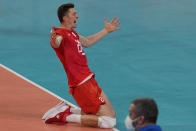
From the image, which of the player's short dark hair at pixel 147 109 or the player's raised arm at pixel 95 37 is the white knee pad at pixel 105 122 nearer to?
the player's raised arm at pixel 95 37

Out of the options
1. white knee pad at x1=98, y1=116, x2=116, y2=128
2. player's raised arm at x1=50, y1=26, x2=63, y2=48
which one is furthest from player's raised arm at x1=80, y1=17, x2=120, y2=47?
white knee pad at x1=98, y1=116, x2=116, y2=128

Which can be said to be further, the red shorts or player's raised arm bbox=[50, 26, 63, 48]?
the red shorts

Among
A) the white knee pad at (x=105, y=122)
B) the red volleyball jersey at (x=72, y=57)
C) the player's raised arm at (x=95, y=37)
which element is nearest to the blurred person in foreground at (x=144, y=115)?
the white knee pad at (x=105, y=122)

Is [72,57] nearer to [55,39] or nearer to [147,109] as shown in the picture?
[55,39]

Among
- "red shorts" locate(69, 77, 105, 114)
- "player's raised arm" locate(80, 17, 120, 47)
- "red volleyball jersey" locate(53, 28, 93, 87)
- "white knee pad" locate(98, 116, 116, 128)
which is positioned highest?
"player's raised arm" locate(80, 17, 120, 47)

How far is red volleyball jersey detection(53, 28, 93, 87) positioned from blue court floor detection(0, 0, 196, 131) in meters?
1.01

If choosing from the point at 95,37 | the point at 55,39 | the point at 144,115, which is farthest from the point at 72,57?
the point at 144,115

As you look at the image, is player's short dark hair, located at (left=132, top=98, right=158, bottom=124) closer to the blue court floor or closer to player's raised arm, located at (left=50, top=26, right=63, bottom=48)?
player's raised arm, located at (left=50, top=26, right=63, bottom=48)

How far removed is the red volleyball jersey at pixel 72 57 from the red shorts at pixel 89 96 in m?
0.10

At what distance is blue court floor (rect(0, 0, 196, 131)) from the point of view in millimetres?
9523

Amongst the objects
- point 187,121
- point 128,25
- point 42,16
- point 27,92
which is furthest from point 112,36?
point 187,121

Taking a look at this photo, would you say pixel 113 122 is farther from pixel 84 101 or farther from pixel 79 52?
pixel 79 52

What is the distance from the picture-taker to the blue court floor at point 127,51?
9523mm

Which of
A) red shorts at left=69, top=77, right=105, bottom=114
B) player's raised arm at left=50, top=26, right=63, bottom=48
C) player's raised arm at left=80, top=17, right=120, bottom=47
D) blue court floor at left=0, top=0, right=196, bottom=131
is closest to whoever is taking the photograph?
player's raised arm at left=50, top=26, right=63, bottom=48
